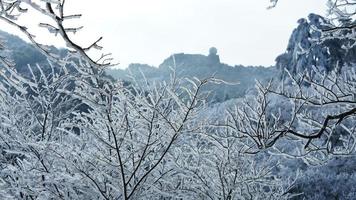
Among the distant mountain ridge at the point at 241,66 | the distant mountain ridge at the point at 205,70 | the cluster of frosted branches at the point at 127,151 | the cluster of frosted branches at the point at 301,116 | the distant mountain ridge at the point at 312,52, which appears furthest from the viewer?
the distant mountain ridge at the point at 205,70

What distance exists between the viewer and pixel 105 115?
443cm

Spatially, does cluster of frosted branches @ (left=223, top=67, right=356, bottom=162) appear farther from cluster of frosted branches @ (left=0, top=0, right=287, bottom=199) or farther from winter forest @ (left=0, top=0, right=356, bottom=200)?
cluster of frosted branches @ (left=0, top=0, right=287, bottom=199)

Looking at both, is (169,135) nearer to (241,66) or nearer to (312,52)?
(312,52)

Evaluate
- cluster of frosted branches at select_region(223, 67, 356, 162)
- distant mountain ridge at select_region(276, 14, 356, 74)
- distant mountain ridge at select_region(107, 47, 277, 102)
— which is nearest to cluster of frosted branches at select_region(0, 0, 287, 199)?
cluster of frosted branches at select_region(223, 67, 356, 162)

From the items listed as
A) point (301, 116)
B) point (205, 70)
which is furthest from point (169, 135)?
point (205, 70)

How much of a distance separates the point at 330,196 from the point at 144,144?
849 cm

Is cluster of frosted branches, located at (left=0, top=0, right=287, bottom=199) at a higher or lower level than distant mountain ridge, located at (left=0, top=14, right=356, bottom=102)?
lower

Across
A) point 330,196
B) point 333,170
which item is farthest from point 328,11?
point 333,170

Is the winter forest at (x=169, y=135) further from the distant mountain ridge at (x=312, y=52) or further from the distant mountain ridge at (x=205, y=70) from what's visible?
the distant mountain ridge at (x=205, y=70)

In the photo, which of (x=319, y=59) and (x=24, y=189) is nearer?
(x=24, y=189)

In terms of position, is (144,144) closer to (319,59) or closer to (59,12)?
(59,12)

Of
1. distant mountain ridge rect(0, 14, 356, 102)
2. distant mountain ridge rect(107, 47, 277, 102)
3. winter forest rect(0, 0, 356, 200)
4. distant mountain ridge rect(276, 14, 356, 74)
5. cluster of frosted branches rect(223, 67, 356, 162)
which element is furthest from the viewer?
distant mountain ridge rect(107, 47, 277, 102)

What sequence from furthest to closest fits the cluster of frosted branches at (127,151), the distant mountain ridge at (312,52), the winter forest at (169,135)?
1. the distant mountain ridge at (312,52)
2. the cluster of frosted branches at (127,151)
3. the winter forest at (169,135)

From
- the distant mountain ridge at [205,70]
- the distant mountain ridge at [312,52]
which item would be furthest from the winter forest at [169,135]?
the distant mountain ridge at [205,70]
